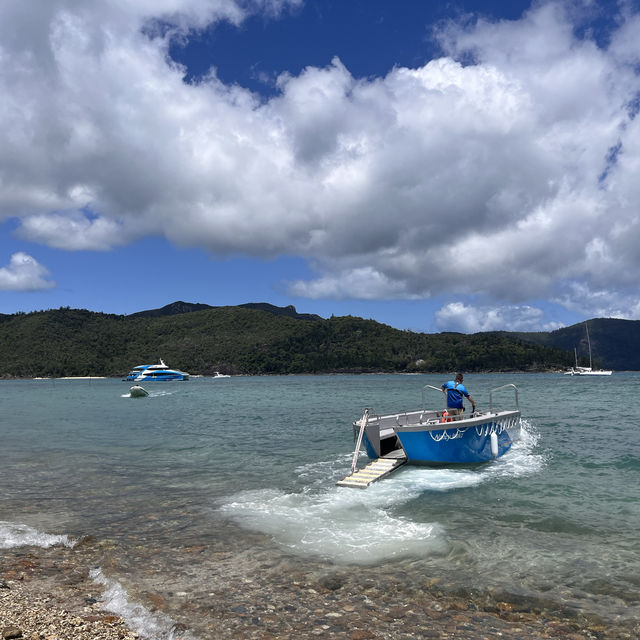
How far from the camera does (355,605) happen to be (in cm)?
681

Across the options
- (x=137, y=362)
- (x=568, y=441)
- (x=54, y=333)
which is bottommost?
(x=568, y=441)

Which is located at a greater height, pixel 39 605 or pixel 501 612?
pixel 39 605

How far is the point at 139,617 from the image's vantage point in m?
6.34

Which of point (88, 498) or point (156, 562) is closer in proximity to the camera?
point (156, 562)

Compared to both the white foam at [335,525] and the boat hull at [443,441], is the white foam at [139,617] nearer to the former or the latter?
the white foam at [335,525]

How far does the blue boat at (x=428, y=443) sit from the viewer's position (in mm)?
15694

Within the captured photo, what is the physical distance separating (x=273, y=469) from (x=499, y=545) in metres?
9.33

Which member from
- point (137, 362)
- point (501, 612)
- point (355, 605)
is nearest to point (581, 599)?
point (501, 612)

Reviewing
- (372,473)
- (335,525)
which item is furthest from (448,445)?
(335,525)

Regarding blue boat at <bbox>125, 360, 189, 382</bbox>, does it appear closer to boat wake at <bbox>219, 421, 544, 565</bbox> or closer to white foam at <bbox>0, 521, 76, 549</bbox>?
boat wake at <bbox>219, 421, 544, 565</bbox>

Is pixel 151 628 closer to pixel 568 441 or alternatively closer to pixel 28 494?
pixel 28 494

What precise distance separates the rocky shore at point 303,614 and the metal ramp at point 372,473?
6.30 m

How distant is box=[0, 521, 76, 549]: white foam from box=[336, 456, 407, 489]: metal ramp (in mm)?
7063

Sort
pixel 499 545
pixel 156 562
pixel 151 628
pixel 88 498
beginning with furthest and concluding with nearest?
pixel 88 498 < pixel 499 545 < pixel 156 562 < pixel 151 628
